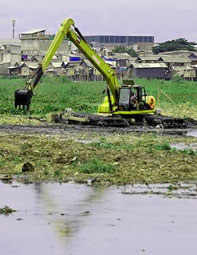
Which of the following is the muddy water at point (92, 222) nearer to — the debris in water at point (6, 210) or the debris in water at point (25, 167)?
the debris in water at point (6, 210)

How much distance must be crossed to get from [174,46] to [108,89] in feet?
438

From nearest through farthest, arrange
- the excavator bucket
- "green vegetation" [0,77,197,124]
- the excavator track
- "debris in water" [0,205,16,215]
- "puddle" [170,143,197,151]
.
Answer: "debris in water" [0,205,16,215] < "puddle" [170,143,197,151] < the excavator bucket < the excavator track < "green vegetation" [0,77,197,124]

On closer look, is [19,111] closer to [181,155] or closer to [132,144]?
[132,144]

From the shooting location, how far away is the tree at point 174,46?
173 meters

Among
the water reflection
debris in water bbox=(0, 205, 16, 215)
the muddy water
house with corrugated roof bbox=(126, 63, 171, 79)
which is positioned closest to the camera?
the muddy water

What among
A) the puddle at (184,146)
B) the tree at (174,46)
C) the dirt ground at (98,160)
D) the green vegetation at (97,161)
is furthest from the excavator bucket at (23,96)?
the tree at (174,46)

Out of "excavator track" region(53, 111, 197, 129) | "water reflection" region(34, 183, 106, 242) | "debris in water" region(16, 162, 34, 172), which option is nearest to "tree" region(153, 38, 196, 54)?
"excavator track" region(53, 111, 197, 129)

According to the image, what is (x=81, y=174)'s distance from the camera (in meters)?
22.1

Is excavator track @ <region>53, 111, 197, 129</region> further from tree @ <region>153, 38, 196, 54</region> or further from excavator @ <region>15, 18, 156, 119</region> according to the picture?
tree @ <region>153, 38, 196, 54</region>

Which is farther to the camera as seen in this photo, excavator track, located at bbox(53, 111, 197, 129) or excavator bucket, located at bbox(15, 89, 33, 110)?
excavator track, located at bbox(53, 111, 197, 129)

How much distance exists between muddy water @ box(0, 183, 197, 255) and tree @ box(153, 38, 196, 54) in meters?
153

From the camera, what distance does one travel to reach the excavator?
129 feet

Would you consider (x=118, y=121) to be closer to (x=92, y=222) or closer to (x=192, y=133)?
(x=192, y=133)

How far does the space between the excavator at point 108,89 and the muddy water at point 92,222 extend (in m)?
18.9
